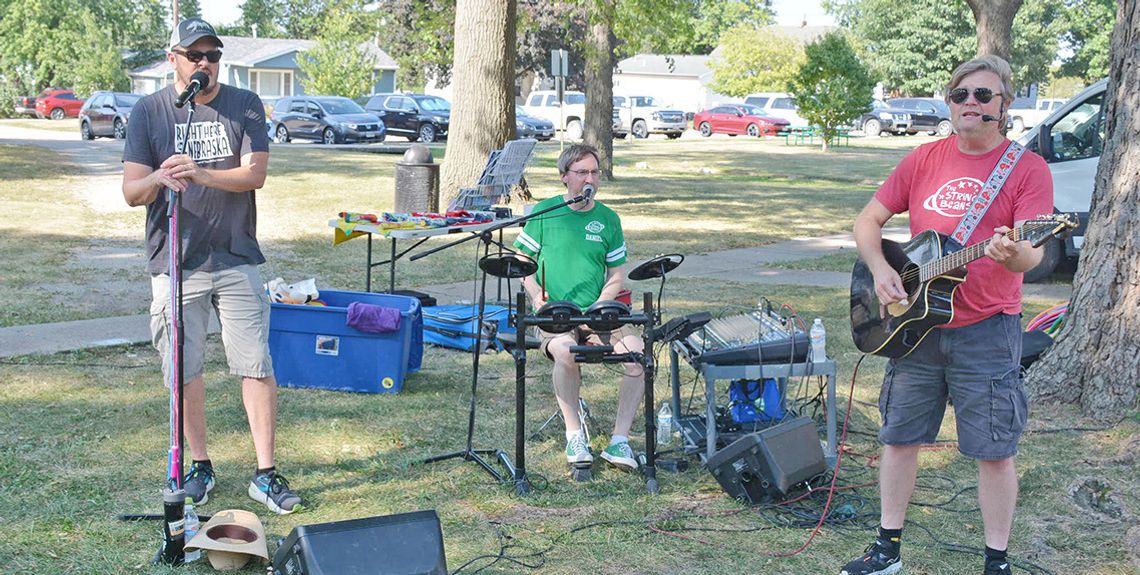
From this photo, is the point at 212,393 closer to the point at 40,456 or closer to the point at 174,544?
the point at 40,456

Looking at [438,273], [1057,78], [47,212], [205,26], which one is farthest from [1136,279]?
[1057,78]

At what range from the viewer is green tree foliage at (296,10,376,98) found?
152 ft

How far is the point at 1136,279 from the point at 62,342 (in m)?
6.32

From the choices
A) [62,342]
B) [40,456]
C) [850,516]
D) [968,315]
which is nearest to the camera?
[968,315]

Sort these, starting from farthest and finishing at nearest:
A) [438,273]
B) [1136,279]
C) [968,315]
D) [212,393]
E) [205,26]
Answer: [438,273], [212,393], [1136,279], [205,26], [968,315]

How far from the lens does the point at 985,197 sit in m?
3.71

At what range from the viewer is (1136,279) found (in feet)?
18.7

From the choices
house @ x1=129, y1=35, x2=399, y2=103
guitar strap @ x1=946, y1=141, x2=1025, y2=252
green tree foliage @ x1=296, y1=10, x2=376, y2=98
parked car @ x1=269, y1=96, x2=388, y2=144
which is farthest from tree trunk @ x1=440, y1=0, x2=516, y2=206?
house @ x1=129, y1=35, x2=399, y2=103

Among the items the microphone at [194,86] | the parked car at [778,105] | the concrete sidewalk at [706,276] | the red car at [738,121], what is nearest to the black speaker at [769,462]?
the microphone at [194,86]

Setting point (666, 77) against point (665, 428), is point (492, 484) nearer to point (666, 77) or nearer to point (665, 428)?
point (665, 428)

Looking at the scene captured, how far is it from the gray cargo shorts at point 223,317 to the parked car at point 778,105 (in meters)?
43.3

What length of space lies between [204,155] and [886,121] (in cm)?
4544

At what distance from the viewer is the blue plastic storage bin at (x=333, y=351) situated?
653cm

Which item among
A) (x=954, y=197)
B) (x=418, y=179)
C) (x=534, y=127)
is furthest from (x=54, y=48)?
(x=954, y=197)
